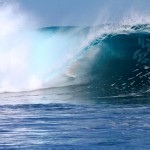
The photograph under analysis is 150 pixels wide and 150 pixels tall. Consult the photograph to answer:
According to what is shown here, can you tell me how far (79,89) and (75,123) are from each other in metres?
12.0

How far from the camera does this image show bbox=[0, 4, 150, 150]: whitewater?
14.7 meters

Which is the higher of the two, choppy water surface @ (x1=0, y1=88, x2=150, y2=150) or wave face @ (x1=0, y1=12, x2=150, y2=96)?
wave face @ (x1=0, y1=12, x2=150, y2=96)

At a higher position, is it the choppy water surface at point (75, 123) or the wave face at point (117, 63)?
the wave face at point (117, 63)

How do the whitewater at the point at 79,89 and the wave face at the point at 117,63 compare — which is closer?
the whitewater at the point at 79,89

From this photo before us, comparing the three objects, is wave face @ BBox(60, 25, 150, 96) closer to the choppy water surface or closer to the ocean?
the ocean

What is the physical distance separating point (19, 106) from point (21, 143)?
836 cm

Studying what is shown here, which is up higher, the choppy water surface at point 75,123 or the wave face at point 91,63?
the wave face at point 91,63

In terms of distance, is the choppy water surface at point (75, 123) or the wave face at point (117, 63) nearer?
the choppy water surface at point (75, 123)

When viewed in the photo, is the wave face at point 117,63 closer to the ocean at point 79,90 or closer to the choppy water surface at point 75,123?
the ocean at point 79,90

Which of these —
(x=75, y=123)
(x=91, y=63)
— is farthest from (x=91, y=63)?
(x=75, y=123)

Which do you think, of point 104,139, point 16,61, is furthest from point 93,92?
point 104,139

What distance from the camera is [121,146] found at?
1335cm

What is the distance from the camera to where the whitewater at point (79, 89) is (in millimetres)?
14727

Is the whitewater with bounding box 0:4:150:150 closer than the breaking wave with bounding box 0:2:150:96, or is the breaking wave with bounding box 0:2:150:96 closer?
the whitewater with bounding box 0:4:150:150
